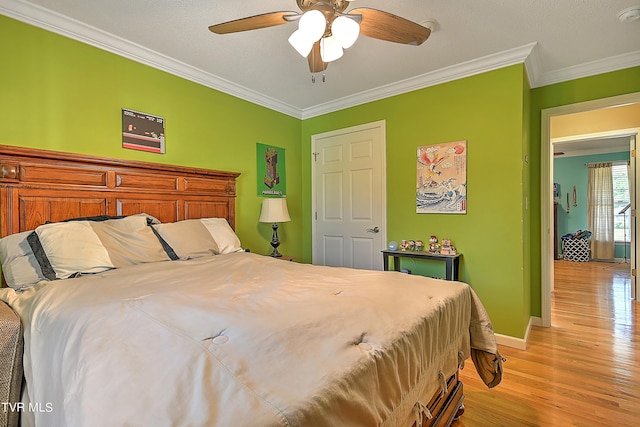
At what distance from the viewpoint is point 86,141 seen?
234 centimetres

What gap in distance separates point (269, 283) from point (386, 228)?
2143 millimetres

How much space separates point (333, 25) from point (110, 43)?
75.8 inches

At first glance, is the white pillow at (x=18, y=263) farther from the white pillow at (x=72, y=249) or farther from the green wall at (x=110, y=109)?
the green wall at (x=110, y=109)

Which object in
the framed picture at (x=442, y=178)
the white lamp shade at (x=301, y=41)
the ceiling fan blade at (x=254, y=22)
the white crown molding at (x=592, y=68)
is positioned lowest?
the framed picture at (x=442, y=178)

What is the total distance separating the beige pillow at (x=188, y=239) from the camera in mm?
2279

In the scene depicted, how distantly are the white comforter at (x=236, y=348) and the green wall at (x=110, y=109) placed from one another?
1.24m

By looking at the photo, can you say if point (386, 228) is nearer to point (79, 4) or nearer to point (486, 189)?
point (486, 189)

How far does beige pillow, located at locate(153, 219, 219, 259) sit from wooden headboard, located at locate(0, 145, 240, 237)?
37cm

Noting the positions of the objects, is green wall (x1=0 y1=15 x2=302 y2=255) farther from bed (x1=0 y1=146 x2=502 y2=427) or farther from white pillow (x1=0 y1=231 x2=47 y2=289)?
white pillow (x1=0 y1=231 x2=47 y2=289)

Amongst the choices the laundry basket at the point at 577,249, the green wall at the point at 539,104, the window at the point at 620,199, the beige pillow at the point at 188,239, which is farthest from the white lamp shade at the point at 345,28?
the window at the point at 620,199

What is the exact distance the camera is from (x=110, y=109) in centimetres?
246

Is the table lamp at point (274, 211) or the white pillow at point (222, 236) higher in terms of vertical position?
the table lamp at point (274, 211)

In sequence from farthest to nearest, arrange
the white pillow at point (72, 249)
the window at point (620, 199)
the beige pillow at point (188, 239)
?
the window at point (620, 199) → the beige pillow at point (188, 239) → the white pillow at point (72, 249)

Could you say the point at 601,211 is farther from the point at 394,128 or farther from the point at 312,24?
the point at 312,24
